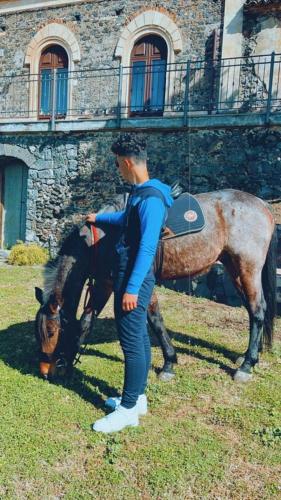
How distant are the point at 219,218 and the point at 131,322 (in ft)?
5.79

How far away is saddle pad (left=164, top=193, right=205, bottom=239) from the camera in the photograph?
146 inches

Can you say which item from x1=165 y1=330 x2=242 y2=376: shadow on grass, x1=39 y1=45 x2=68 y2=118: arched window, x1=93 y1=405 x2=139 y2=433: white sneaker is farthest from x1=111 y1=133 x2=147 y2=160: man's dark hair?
x1=39 y1=45 x2=68 y2=118: arched window

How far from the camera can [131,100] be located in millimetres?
13133

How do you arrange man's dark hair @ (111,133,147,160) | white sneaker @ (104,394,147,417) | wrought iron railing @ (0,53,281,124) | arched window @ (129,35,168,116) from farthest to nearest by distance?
arched window @ (129,35,168,116) < wrought iron railing @ (0,53,281,124) < white sneaker @ (104,394,147,417) < man's dark hair @ (111,133,147,160)

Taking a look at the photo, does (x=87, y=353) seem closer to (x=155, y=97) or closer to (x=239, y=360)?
(x=239, y=360)

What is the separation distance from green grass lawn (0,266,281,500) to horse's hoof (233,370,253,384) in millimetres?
61

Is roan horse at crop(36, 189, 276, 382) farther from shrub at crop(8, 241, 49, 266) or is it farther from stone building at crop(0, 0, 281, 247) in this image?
shrub at crop(8, 241, 49, 266)

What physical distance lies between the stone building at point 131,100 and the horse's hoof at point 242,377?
21.4 ft

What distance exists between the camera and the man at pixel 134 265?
2648mm

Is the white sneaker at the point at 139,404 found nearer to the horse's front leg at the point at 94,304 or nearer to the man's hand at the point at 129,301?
the horse's front leg at the point at 94,304

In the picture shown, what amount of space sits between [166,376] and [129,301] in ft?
5.02

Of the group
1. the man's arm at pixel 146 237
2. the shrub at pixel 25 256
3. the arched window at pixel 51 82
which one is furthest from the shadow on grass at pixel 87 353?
the arched window at pixel 51 82

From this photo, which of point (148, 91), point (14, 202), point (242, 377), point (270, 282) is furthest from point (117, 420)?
point (148, 91)

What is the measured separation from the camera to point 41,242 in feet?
39.7
